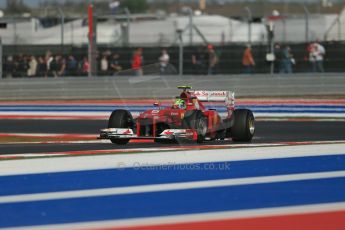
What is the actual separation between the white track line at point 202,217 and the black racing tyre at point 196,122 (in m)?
4.51

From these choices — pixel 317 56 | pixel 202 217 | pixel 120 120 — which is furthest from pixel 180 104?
pixel 317 56

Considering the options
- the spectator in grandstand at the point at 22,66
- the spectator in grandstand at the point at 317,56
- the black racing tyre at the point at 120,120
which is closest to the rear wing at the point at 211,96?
the black racing tyre at the point at 120,120

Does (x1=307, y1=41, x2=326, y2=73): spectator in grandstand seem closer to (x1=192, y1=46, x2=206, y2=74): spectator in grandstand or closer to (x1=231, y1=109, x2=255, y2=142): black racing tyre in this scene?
(x1=192, y1=46, x2=206, y2=74): spectator in grandstand

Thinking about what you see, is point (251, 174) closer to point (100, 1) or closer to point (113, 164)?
point (113, 164)

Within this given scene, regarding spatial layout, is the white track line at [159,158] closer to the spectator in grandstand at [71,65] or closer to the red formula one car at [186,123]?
the red formula one car at [186,123]

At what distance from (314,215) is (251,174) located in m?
1.79

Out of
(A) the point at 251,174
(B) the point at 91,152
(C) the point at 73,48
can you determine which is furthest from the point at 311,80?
(A) the point at 251,174

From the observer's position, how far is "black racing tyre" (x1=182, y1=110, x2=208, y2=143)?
11.3m

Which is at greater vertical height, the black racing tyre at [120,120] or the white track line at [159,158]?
the black racing tyre at [120,120]

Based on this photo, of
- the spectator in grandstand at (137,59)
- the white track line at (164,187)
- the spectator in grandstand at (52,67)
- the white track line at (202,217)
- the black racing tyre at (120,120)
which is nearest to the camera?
the white track line at (202,217)

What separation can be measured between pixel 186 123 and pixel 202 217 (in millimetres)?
5007

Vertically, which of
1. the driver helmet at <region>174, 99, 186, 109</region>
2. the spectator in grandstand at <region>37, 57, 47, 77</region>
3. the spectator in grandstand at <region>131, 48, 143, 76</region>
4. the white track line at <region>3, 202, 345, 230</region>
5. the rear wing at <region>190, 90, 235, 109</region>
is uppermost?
the spectator in grandstand at <region>131, 48, 143, 76</region>

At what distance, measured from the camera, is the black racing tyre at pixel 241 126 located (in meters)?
11.8

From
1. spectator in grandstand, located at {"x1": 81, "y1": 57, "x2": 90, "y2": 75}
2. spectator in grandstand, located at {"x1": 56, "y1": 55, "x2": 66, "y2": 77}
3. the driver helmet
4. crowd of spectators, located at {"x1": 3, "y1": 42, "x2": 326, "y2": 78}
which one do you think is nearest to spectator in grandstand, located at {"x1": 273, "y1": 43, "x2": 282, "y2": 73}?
crowd of spectators, located at {"x1": 3, "y1": 42, "x2": 326, "y2": 78}
